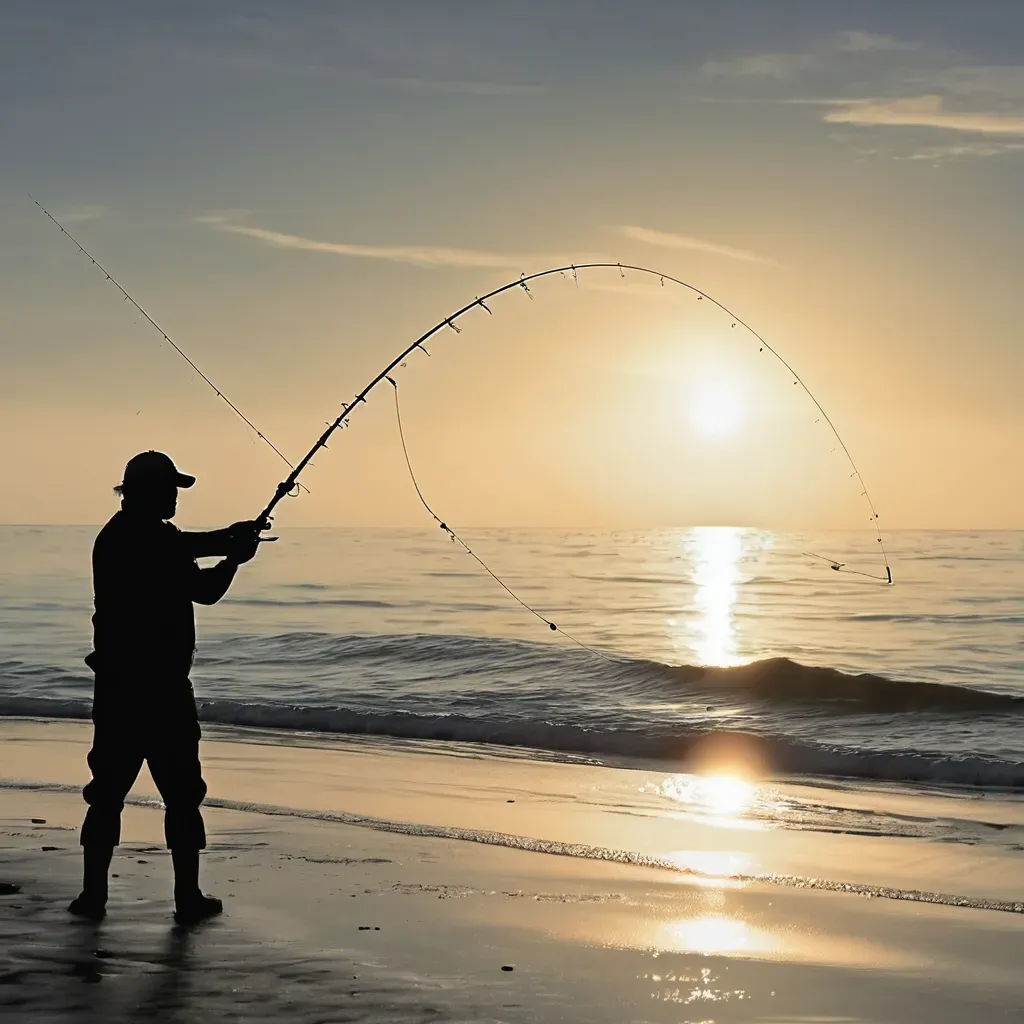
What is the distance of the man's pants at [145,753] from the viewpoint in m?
4.82

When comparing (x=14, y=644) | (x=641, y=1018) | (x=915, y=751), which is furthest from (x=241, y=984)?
(x=14, y=644)

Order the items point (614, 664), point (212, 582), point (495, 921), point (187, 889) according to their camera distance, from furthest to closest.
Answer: point (614, 664)
point (495, 921)
point (187, 889)
point (212, 582)

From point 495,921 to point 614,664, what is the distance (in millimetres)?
12500

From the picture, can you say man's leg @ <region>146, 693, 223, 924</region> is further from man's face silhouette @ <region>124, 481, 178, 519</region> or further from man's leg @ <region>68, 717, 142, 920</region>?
man's face silhouette @ <region>124, 481, 178, 519</region>

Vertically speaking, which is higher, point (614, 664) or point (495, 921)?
point (614, 664)

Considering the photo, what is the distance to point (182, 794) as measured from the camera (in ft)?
16.0

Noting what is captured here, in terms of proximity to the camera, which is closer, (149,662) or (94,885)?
(149,662)

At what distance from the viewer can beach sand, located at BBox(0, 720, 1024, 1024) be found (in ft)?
13.4

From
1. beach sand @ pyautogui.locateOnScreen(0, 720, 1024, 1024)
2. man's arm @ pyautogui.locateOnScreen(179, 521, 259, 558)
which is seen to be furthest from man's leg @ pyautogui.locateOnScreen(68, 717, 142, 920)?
man's arm @ pyautogui.locateOnScreen(179, 521, 259, 558)

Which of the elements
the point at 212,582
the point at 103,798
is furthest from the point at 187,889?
the point at 212,582

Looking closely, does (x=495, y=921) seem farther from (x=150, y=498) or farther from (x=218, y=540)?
(x=150, y=498)

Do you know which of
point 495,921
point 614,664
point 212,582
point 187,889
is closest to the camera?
point 212,582

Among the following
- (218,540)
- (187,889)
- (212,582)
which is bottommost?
(187,889)

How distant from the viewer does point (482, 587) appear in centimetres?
3083
